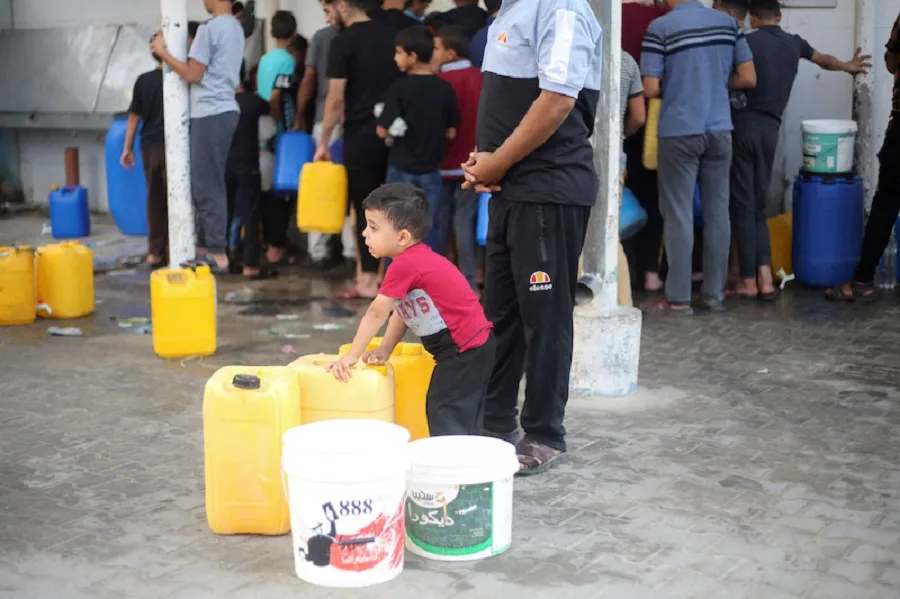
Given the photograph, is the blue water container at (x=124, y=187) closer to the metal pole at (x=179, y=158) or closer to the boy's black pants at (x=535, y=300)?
the metal pole at (x=179, y=158)

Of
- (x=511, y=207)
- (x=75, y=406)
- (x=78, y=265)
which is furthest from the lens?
(x=78, y=265)

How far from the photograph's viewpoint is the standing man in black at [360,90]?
8.91 m

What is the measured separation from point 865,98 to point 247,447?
6941mm

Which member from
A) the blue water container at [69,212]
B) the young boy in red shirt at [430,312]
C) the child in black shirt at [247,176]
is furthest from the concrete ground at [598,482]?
the blue water container at [69,212]

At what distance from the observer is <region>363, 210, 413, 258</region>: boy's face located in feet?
15.5

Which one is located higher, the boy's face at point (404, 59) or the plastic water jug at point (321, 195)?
the boy's face at point (404, 59)

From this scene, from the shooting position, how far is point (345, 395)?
15.2 ft

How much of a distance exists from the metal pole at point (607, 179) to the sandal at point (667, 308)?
89.2 inches

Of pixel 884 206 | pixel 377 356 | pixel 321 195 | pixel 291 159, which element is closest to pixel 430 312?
pixel 377 356

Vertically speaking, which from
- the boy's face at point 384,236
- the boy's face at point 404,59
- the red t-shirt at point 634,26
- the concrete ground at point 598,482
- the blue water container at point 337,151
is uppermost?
the red t-shirt at point 634,26

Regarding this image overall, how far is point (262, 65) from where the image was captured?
10.4 metres

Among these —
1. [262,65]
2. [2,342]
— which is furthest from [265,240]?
[2,342]

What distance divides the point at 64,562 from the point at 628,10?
6038 mm

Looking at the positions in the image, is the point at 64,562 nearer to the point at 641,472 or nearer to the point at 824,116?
the point at 641,472
